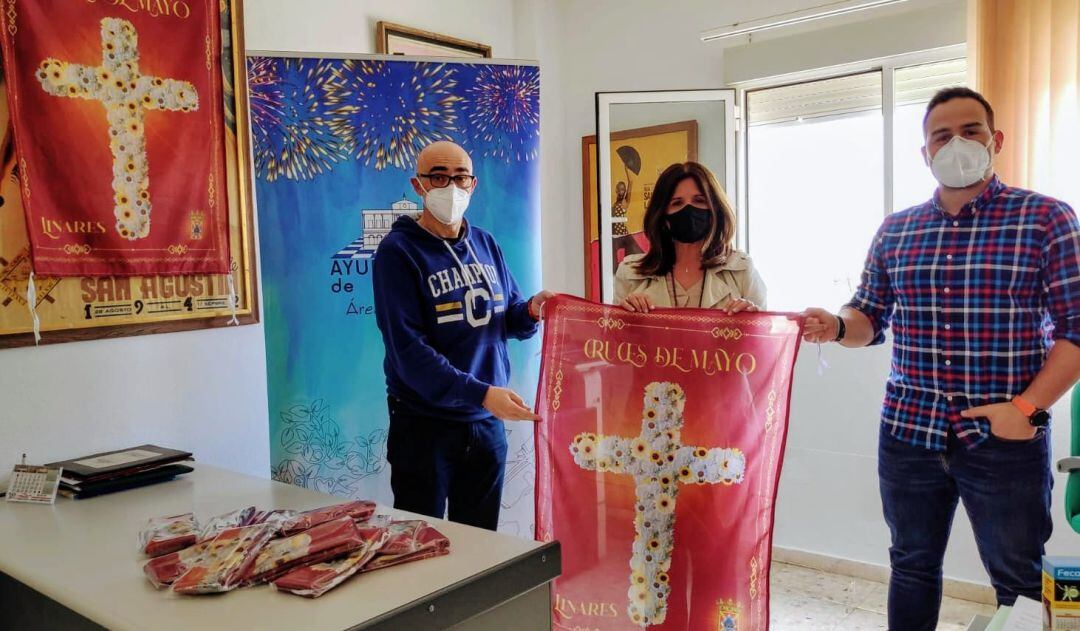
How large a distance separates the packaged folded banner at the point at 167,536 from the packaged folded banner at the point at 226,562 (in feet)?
0.25

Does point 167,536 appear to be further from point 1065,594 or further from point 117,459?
point 1065,594

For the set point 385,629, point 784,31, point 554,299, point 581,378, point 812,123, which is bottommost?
point 385,629

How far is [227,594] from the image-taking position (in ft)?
4.22

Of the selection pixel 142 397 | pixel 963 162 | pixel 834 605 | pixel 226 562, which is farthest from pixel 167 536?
pixel 834 605

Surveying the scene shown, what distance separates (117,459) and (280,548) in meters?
0.83

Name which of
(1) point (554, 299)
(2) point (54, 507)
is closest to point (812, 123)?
(1) point (554, 299)

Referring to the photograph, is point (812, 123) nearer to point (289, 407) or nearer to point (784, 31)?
point (784, 31)

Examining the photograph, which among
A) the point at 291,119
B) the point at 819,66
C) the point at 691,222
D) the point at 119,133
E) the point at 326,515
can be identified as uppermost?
the point at 819,66

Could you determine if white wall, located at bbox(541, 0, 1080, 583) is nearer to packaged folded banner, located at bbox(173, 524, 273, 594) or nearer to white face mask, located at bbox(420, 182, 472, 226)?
white face mask, located at bbox(420, 182, 472, 226)

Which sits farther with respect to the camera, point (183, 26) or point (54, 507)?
point (183, 26)

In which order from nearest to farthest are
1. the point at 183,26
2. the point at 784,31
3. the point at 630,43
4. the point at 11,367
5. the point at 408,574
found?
the point at 408,574, the point at 11,367, the point at 183,26, the point at 784,31, the point at 630,43

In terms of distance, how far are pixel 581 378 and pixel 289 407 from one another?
98 cm

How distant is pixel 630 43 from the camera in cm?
409

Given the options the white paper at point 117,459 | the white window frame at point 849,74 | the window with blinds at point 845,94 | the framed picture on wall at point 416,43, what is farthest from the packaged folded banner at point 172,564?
the window with blinds at point 845,94
